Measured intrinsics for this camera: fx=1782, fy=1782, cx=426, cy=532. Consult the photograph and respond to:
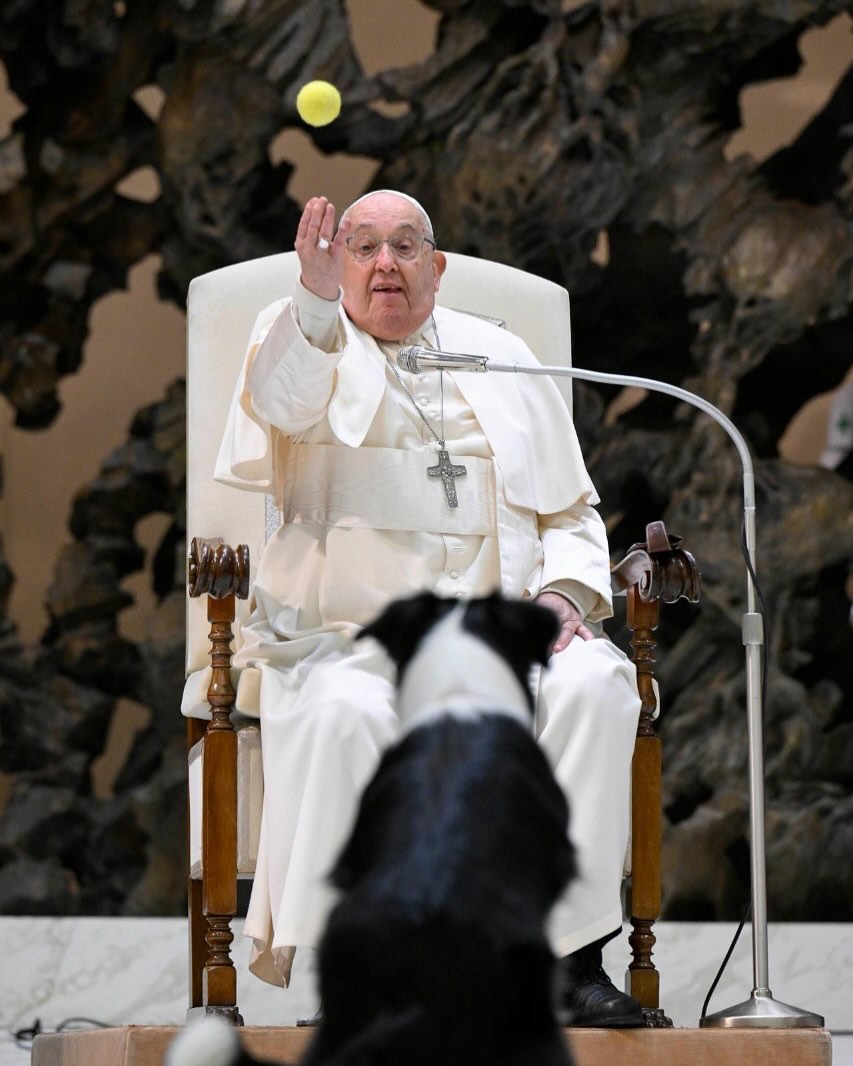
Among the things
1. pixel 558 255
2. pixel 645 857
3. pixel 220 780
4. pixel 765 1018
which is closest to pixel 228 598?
pixel 220 780

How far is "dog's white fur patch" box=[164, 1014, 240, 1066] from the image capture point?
1979 mm

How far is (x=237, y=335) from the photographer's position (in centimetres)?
474

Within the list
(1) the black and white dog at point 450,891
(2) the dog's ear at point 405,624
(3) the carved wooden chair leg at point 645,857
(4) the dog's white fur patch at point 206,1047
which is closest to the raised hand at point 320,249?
(3) the carved wooden chair leg at point 645,857

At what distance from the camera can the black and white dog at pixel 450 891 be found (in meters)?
1.94

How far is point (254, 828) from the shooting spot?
3.79m

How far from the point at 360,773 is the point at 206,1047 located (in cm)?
144

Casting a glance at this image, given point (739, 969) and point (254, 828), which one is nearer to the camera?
point (254, 828)

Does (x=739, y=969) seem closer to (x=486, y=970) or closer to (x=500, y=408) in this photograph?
(x=500, y=408)

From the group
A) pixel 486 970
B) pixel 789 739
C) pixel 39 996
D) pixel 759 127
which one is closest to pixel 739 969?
pixel 789 739

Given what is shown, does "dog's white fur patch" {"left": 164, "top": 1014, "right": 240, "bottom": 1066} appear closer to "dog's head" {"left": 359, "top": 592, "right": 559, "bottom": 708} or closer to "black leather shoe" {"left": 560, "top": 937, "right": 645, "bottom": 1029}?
"dog's head" {"left": 359, "top": 592, "right": 559, "bottom": 708}

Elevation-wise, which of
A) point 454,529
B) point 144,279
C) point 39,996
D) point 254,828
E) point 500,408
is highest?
point 144,279

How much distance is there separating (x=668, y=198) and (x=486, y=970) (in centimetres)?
577

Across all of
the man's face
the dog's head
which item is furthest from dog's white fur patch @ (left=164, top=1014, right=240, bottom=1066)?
the man's face

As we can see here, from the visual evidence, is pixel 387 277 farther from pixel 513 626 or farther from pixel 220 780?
pixel 513 626
